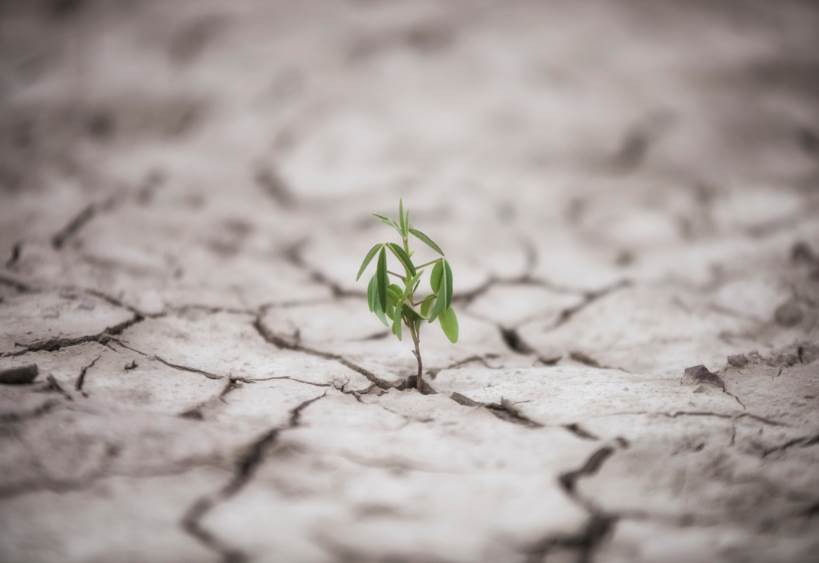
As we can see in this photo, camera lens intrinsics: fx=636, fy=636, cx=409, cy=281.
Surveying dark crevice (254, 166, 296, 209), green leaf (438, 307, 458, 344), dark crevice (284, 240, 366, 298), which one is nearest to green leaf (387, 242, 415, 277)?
green leaf (438, 307, 458, 344)

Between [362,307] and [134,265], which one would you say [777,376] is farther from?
[134,265]

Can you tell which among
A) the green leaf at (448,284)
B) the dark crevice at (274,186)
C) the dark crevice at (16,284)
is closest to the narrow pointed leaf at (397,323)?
the green leaf at (448,284)

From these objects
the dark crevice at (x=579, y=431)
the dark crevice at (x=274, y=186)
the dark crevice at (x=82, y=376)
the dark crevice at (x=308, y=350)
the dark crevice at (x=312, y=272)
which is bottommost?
the dark crevice at (x=82, y=376)

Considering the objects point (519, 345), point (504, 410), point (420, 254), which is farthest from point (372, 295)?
point (420, 254)

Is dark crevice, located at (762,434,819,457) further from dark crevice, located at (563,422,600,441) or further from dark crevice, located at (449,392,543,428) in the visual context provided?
dark crevice, located at (449,392,543,428)

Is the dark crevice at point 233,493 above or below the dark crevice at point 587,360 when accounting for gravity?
below

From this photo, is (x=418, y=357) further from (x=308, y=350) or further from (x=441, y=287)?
(x=308, y=350)

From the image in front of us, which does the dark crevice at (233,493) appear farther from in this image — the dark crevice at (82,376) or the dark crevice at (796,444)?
the dark crevice at (796,444)

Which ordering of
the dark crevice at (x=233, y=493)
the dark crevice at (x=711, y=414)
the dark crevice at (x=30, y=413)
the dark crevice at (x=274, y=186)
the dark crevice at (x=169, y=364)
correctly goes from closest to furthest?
the dark crevice at (x=233, y=493) → the dark crevice at (x=30, y=413) → the dark crevice at (x=711, y=414) → the dark crevice at (x=169, y=364) → the dark crevice at (x=274, y=186)
